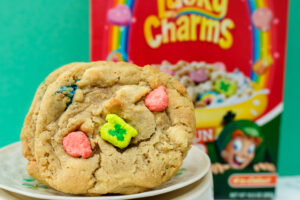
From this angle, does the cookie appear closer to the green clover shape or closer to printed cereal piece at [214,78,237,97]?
the green clover shape

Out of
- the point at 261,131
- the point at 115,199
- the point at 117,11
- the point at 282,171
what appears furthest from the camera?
the point at 282,171

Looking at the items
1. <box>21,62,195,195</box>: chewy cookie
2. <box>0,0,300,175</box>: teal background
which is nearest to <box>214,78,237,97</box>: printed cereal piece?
<box>0,0,300,175</box>: teal background

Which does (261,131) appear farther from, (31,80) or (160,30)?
(31,80)

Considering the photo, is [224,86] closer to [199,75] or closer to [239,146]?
[199,75]

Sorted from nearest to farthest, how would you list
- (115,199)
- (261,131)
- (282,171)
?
(115,199) → (261,131) → (282,171)

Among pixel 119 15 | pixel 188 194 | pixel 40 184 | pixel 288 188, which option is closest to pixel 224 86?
pixel 119 15

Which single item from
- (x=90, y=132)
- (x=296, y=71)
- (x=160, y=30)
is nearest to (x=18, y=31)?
(x=160, y=30)

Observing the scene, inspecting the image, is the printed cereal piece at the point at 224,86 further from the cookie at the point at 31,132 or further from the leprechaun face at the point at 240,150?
the cookie at the point at 31,132
